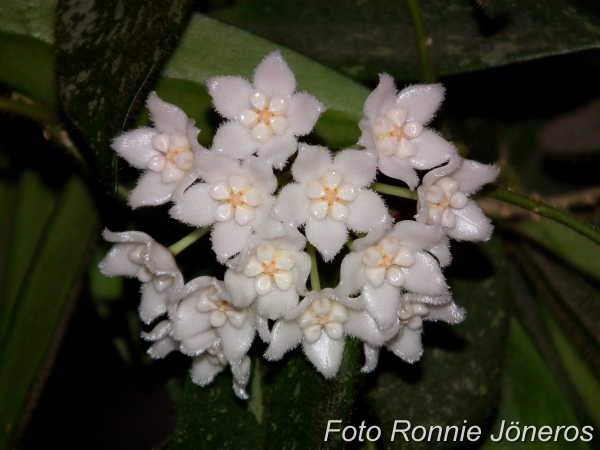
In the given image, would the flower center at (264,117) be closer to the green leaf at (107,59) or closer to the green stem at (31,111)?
the green leaf at (107,59)

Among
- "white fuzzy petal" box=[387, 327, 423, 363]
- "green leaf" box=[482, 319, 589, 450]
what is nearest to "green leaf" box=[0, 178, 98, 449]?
"white fuzzy petal" box=[387, 327, 423, 363]

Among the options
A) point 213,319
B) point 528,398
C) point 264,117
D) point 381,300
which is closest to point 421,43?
point 264,117

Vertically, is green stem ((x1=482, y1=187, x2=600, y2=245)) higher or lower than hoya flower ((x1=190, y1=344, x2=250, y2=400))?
higher

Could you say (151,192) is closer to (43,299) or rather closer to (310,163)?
(310,163)

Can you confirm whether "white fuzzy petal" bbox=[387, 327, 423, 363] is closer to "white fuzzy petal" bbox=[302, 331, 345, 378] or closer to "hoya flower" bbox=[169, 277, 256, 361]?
"white fuzzy petal" bbox=[302, 331, 345, 378]

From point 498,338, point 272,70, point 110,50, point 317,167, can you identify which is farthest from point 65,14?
point 498,338

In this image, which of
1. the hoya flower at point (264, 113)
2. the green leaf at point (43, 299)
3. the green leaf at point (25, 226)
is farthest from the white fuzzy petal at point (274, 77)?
the green leaf at point (25, 226)
